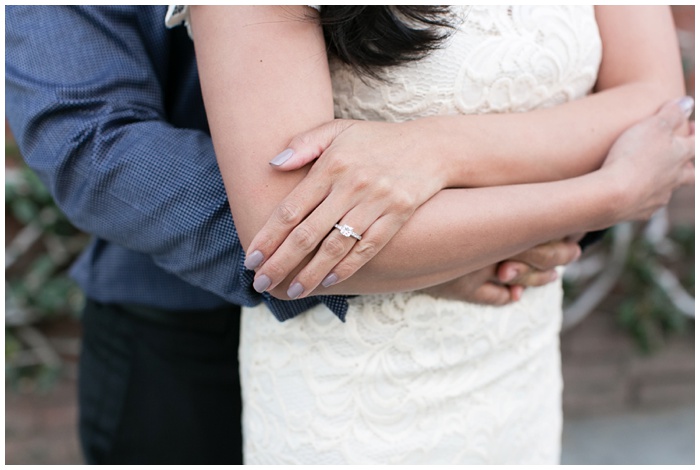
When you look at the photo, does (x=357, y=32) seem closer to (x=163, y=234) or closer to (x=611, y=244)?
(x=163, y=234)

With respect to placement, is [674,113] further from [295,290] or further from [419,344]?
[295,290]

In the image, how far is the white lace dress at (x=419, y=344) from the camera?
95 cm

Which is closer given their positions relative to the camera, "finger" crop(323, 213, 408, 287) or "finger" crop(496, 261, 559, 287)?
"finger" crop(323, 213, 408, 287)

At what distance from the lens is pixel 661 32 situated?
1128 mm

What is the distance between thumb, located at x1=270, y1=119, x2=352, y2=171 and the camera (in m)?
0.80

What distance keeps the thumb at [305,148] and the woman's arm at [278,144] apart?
0.04ft

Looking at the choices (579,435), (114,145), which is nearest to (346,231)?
(114,145)

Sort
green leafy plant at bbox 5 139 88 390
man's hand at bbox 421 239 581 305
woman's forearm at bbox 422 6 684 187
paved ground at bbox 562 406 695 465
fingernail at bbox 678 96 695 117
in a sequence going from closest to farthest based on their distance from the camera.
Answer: woman's forearm at bbox 422 6 684 187, man's hand at bbox 421 239 581 305, fingernail at bbox 678 96 695 117, green leafy plant at bbox 5 139 88 390, paved ground at bbox 562 406 695 465

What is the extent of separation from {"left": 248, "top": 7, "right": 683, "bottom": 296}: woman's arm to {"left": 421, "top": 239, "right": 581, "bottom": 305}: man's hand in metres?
0.13

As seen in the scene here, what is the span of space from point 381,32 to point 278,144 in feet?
0.66

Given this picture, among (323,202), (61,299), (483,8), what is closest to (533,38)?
(483,8)

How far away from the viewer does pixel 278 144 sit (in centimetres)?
81

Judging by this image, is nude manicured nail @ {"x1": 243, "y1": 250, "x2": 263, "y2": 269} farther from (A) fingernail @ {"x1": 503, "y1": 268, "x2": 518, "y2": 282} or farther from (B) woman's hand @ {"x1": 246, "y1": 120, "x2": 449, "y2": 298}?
(A) fingernail @ {"x1": 503, "y1": 268, "x2": 518, "y2": 282}

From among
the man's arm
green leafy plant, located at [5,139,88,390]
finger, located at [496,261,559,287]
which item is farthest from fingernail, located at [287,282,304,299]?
green leafy plant, located at [5,139,88,390]
